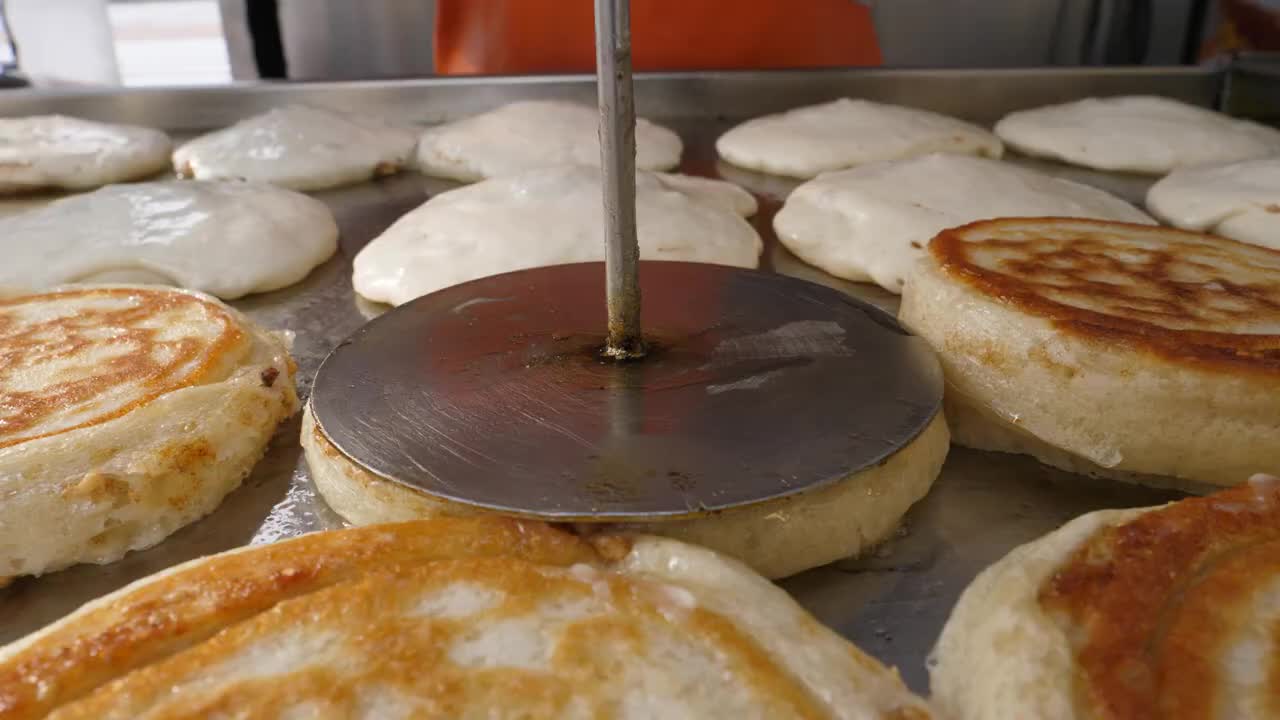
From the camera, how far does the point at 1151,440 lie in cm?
148

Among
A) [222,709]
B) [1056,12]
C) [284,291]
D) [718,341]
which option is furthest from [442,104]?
[1056,12]

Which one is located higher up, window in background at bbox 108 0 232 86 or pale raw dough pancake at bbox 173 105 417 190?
pale raw dough pancake at bbox 173 105 417 190

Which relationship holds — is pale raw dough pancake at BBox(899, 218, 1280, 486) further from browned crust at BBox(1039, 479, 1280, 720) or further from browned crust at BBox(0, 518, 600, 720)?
browned crust at BBox(0, 518, 600, 720)

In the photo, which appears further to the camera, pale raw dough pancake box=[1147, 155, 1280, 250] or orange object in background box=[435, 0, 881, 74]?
orange object in background box=[435, 0, 881, 74]

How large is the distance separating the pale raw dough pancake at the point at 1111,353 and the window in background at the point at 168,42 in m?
8.58

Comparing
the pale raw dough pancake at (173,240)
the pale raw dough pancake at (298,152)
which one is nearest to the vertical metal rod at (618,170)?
the pale raw dough pancake at (173,240)

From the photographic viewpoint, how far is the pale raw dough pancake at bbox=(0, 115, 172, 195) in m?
3.12

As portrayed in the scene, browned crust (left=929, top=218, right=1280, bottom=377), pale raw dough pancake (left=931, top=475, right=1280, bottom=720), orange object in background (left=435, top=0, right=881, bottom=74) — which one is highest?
orange object in background (left=435, top=0, right=881, bottom=74)

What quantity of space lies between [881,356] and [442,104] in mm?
2858

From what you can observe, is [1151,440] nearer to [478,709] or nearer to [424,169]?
[478,709]

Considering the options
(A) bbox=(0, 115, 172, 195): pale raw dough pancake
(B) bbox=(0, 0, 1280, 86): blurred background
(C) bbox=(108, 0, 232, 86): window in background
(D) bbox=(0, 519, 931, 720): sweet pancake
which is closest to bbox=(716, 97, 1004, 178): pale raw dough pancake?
(B) bbox=(0, 0, 1280, 86): blurred background

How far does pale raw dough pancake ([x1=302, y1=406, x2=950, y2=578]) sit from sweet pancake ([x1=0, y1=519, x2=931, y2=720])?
0.07 meters

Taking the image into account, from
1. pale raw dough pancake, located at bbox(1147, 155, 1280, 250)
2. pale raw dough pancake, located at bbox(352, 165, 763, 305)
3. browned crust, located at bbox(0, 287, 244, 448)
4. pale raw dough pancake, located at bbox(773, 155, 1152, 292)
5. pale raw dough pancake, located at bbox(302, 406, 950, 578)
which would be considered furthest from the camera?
pale raw dough pancake, located at bbox(1147, 155, 1280, 250)

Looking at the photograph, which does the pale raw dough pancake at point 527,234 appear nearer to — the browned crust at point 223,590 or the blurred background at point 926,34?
the browned crust at point 223,590
